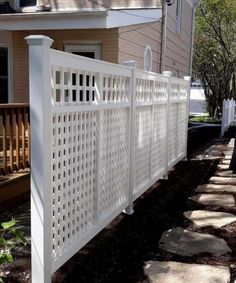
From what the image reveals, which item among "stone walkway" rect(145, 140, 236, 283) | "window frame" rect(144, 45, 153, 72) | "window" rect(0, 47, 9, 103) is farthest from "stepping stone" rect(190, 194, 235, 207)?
"window" rect(0, 47, 9, 103)

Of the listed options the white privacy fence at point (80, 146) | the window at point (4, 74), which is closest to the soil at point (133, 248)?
the white privacy fence at point (80, 146)

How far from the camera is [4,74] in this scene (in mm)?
10016

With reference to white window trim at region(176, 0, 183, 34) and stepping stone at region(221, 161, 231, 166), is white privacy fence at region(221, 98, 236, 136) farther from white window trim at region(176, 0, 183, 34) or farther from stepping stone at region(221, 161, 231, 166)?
stepping stone at region(221, 161, 231, 166)

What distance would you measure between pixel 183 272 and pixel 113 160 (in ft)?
4.38

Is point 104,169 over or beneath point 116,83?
beneath

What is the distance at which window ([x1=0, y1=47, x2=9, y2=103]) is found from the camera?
390 inches

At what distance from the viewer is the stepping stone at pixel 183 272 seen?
3311 millimetres

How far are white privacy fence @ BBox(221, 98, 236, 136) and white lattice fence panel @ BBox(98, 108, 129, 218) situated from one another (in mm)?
10073

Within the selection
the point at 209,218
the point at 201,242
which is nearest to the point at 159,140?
the point at 209,218

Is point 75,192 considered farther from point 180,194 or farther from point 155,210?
point 180,194

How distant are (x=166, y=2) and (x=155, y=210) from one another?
687cm

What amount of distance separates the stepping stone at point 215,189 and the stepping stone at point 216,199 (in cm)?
23

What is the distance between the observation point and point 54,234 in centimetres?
308

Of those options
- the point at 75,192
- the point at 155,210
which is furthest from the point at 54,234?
the point at 155,210
